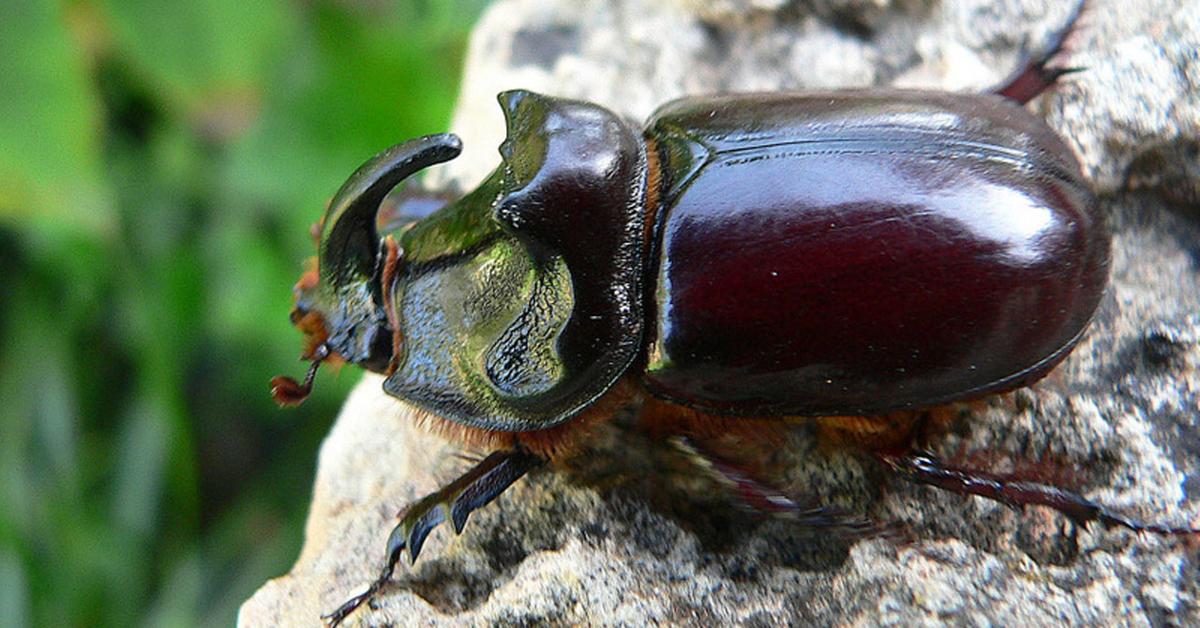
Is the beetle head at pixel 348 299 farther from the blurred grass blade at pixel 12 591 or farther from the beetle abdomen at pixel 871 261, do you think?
the blurred grass blade at pixel 12 591

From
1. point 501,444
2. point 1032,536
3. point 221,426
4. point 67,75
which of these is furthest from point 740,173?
point 221,426

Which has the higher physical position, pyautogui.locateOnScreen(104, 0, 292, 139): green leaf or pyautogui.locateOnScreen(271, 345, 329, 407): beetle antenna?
pyautogui.locateOnScreen(104, 0, 292, 139): green leaf

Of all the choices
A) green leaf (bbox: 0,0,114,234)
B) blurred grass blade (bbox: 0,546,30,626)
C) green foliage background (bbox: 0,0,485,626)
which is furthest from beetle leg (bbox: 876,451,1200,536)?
blurred grass blade (bbox: 0,546,30,626)

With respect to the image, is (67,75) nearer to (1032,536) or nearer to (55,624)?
(55,624)

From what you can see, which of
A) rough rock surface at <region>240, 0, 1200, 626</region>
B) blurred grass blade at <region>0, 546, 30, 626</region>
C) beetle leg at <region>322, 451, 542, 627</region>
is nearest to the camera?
rough rock surface at <region>240, 0, 1200, 626</region>

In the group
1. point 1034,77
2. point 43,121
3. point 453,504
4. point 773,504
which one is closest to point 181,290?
point 43,121

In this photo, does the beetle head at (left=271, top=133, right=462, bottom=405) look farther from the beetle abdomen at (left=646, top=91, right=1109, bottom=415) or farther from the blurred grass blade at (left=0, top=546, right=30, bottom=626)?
the blurred grass blade at (left=0, top=546, right=30, bottom=626)
